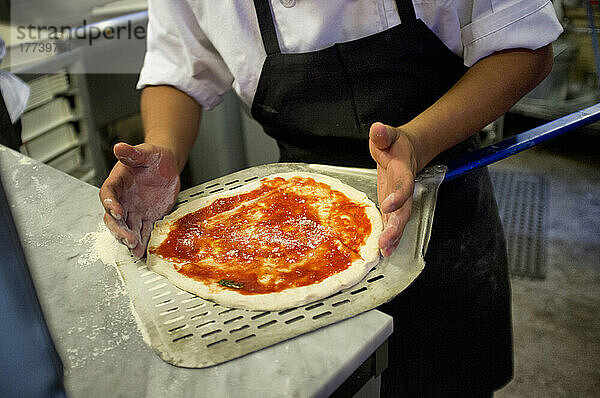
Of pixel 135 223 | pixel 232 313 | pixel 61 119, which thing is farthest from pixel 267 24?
pixel 61 119

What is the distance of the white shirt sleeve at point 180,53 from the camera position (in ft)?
4.39

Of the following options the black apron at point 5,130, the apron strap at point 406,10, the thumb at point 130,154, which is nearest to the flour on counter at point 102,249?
the thumb at point 130,154

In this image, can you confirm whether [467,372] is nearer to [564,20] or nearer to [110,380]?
[110,380]

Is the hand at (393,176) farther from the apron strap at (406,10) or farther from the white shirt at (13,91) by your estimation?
the white shirt at (13,91)

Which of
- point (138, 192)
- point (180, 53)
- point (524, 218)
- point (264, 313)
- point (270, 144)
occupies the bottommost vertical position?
point (524, 218)

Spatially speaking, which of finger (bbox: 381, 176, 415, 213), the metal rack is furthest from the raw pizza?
the metal rack

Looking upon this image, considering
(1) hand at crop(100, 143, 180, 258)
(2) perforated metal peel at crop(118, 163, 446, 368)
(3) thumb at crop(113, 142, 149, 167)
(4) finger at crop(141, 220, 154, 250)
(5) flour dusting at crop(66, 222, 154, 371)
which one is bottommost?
(2) perforated metal peel at crop(118, 163, 446, 368)

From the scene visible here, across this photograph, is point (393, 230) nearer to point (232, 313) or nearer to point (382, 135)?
point (382, 135)

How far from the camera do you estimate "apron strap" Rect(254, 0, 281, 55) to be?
1.21 meters

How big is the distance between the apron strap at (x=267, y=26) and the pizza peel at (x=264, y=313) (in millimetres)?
475

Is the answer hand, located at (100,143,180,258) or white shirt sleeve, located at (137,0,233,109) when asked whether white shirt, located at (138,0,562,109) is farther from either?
hand, located at (100,143,180,258)

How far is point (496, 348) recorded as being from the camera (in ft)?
4.38

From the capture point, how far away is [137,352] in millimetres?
753

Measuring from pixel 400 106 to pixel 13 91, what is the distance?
1607 mm
